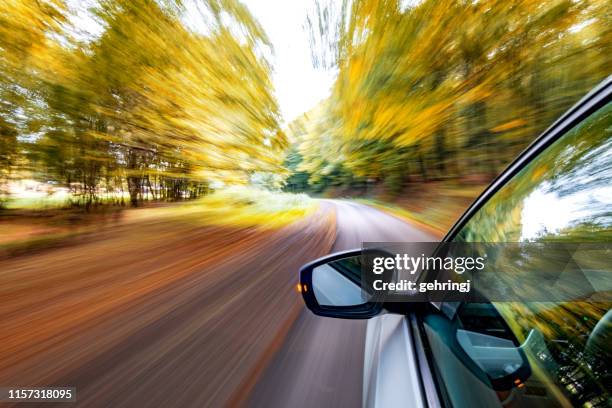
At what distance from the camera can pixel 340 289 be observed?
1.45 metres

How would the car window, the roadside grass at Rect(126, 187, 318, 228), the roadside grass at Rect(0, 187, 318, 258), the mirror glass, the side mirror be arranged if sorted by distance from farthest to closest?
1. the roadside grass at Rect(126, 187, 318, 228)
2. the roadside grass at Rect(0, 187, 318, 258)
3. the mirror glass
4. the side mirror
5. the car window

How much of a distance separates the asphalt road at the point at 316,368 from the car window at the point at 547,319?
3.70ft

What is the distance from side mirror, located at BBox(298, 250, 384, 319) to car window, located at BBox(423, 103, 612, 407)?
266 mm

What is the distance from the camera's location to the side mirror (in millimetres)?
1139

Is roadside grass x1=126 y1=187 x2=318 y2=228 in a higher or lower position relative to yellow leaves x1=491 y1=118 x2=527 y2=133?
lower

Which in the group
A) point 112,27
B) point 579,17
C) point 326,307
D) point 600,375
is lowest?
point 326,307

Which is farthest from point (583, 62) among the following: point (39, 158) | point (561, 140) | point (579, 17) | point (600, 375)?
point (39, 158)

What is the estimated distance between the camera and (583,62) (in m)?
3.25

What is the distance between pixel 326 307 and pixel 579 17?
15.0 feet

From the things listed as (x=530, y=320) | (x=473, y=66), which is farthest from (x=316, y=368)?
(x=473, y=66)

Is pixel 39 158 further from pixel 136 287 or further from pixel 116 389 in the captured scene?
pixel 116 389

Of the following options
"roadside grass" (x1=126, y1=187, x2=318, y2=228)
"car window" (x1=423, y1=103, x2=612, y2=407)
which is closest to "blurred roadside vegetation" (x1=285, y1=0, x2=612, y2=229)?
"car window" (x1=423, y1=103, x2=612, y2=407)

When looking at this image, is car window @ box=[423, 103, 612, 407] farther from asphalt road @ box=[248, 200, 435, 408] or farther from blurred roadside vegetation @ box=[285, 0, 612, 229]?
blurred roadside vegetation @ box=[285, 0, 612, 229]

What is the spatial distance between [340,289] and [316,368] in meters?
0.90
